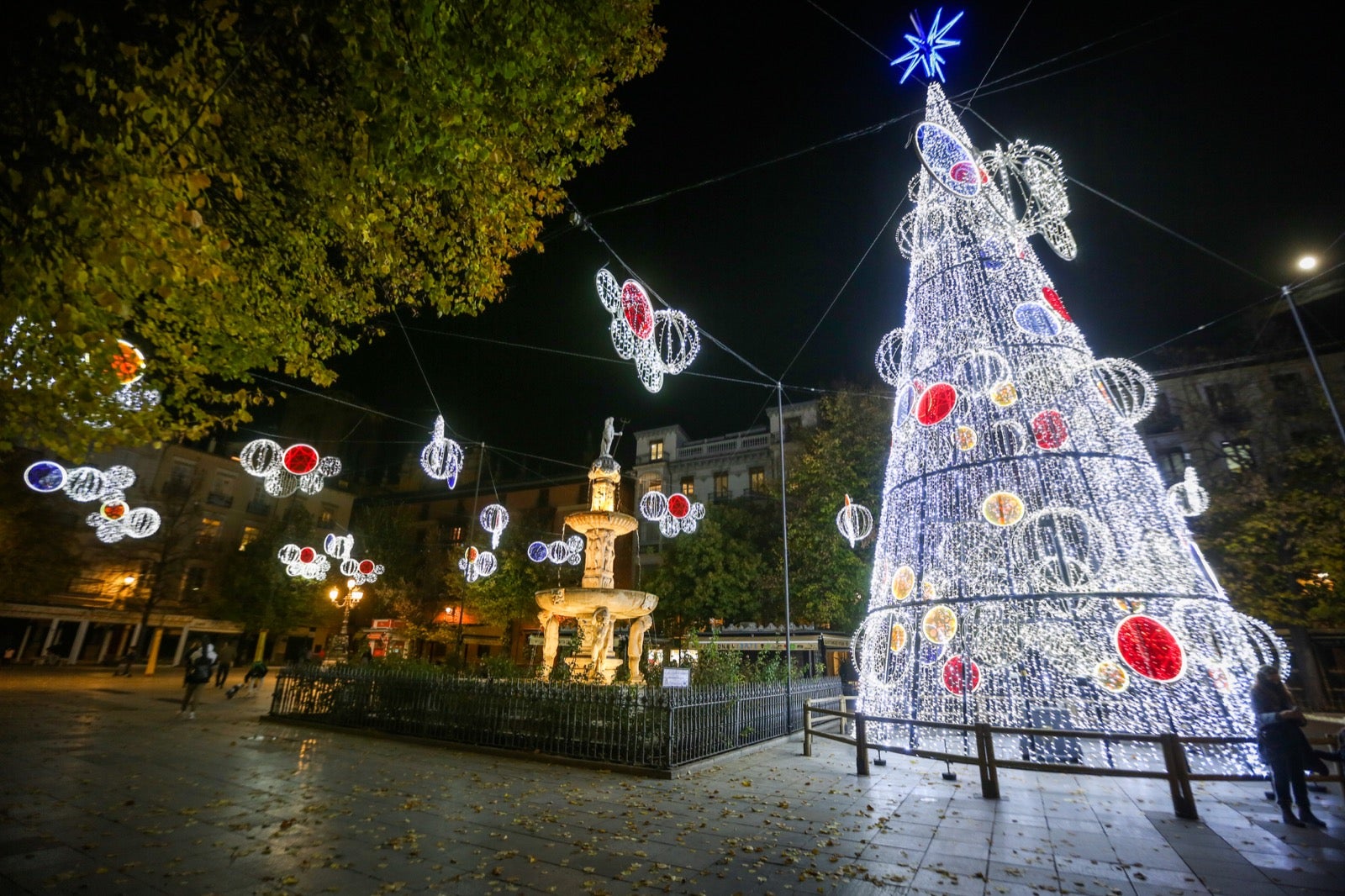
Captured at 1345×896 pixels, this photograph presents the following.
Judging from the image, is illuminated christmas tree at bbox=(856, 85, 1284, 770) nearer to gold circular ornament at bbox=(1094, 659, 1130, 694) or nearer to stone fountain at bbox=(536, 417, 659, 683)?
gold circular ornament at bbox=(1094, 659, 1130, 694)

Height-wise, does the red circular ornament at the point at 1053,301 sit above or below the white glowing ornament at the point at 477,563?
above

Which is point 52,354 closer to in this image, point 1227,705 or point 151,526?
point 1227,705

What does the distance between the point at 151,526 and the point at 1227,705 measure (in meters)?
30.1

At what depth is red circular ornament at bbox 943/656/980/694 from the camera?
887cm

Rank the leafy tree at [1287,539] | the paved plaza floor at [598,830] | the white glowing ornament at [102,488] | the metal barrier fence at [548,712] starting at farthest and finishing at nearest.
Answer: the leafy tree at [1287,539], the white glowing ornament at [102,488], the metal barrier fence at [548,712], the paved plaza floor at [598,830]

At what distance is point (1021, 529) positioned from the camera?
359 inches

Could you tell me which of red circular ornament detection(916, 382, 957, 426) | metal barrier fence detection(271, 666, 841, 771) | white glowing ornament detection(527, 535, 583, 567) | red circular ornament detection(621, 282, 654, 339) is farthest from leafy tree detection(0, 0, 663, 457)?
white glowing ornament detection(527, 535, 583, 567)

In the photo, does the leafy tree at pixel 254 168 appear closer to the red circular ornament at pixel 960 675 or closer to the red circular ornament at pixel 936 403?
the red circular ornament at pixel 936 403

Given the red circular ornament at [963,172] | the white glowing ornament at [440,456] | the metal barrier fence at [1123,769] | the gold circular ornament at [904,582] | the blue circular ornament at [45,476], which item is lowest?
the metal barrier fence at [1123,769]

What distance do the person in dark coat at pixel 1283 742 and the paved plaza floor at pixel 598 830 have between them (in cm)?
27

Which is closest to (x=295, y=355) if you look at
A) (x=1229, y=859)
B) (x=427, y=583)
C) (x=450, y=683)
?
(x=450, y=683)

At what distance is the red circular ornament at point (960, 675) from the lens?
8867mm

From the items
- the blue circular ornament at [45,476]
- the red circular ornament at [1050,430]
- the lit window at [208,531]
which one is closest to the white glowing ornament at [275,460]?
the blue circular ornament at [45,476]

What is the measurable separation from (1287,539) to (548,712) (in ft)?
77.9
